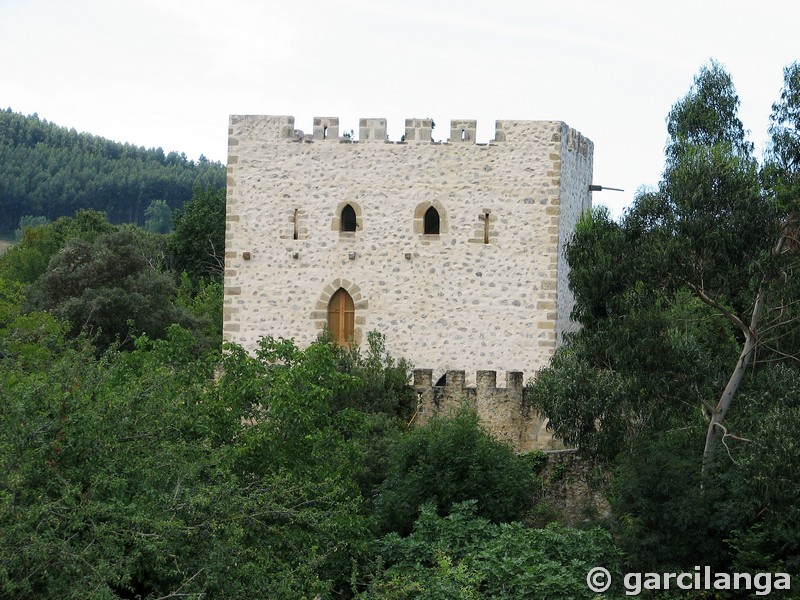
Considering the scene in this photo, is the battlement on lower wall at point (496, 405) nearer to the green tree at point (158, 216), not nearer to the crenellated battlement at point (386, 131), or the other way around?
the crenellated battlement at point (386, 131)

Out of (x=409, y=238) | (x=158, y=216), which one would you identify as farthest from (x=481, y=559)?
(x=158, y=216)

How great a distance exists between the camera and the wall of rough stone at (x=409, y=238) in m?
30.2

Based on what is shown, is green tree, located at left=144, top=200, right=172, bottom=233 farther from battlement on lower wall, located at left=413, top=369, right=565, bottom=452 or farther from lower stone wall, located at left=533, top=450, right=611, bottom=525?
lower stone wall, located at left=533, top=450, right=611, bottom=525

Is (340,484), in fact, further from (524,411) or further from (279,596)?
(524,411)

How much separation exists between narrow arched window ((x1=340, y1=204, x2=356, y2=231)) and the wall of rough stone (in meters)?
0.16

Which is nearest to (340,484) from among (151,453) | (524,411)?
(151,453)

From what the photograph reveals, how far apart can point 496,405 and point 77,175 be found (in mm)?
88955

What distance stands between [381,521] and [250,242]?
336 inches

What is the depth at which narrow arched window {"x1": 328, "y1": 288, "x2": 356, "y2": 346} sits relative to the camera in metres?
30.6

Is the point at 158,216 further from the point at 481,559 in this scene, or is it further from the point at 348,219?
the point at 481,559

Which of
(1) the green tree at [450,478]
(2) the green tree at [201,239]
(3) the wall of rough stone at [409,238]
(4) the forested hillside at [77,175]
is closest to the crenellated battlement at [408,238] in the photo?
(3) the wall of rough stone at [409,238]

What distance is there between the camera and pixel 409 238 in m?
30.6

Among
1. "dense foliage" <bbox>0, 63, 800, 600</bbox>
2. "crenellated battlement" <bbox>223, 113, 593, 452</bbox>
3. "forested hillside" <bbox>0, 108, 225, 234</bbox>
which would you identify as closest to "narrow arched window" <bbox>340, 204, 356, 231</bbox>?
"crenellated battlement" <bbox>223, 113, 593, 452</bbox>

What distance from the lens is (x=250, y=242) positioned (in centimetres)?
3103
